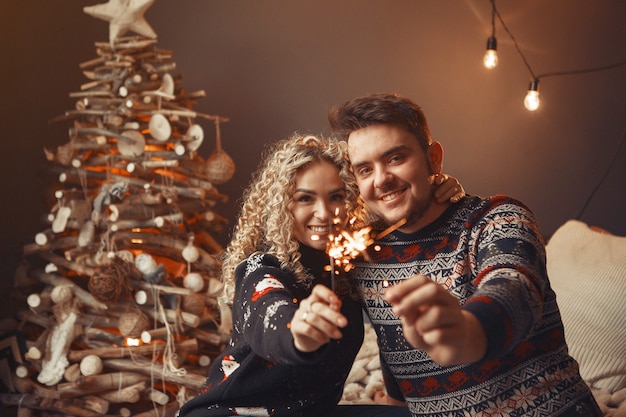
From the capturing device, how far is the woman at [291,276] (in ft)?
4.97

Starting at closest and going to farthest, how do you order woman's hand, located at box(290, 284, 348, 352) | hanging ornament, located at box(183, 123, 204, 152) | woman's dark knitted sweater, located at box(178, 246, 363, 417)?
woman's hand, located at box(290, 284, 348, 352), woman's dark knitted sweater, located at box(178, 246, 363, 417), hanging ornament, located at box(183, 123, 204, 152)

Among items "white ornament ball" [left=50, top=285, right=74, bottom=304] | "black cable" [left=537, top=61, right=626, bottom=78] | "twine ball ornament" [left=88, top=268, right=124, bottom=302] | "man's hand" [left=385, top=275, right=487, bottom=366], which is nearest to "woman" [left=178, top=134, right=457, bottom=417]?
"man's hand" [left=385, top=275, right=487, bottom=366]

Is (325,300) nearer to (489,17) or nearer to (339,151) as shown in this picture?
(339,151)

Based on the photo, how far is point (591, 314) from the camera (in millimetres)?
2229

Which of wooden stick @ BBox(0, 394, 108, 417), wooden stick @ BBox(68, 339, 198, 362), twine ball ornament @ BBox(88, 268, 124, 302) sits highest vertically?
twine ball ornament @ BBox(88, 268, 124, 302)

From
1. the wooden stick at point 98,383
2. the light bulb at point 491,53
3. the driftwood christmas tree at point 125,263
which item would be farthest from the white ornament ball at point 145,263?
A: the light bulb at point 491,53

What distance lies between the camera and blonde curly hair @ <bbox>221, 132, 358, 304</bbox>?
159 cm

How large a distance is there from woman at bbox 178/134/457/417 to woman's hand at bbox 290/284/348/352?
336 mm

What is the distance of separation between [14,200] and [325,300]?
8.71 ft

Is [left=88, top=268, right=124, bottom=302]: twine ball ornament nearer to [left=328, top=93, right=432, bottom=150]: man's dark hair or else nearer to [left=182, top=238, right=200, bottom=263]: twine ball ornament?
[left=182, top=238, right=200, bottom=263]: twine ball ornament

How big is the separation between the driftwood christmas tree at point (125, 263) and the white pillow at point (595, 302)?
4.45 feet

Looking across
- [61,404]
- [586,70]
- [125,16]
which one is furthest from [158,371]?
[586,70]

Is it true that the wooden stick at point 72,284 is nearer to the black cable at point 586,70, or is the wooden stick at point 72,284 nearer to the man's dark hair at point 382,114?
the man's dark hair at point 382,114

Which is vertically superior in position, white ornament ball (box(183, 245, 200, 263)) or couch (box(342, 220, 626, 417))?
couch (box(342, 220, 626, 417))
